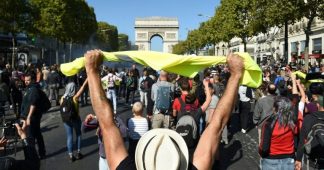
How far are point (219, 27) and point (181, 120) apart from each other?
44.6 metres

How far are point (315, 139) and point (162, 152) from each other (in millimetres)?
2902

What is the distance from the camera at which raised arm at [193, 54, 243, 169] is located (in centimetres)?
235

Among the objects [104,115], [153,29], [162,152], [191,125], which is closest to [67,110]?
[191,125]

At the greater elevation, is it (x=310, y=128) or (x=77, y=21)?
(x=77, y=21)

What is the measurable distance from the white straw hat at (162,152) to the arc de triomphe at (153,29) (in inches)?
5094

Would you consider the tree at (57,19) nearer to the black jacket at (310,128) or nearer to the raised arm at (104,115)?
the black jacket at (310,128)

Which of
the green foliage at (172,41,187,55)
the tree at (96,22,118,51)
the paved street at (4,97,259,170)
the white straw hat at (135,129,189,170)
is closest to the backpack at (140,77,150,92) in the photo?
the paved street at (4,97,259,170)

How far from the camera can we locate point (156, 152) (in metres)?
2.09

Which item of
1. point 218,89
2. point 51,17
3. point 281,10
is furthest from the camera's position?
point 51,17

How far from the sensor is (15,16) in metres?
36.1

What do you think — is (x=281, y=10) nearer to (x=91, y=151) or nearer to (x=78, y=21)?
(x=91, y=151)

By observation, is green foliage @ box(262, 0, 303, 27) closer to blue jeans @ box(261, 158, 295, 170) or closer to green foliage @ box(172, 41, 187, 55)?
blue jeans @ box(261, 158, 295, 170)

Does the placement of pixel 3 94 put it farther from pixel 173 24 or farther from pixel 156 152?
pixel 173 24

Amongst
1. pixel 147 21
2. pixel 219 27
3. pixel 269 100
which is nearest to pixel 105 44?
pixel 147 21
